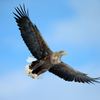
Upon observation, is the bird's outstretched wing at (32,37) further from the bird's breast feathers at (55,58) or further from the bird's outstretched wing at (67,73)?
the bird's outstretched wing at (67,73)

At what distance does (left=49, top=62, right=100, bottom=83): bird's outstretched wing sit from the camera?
1244 centimetres

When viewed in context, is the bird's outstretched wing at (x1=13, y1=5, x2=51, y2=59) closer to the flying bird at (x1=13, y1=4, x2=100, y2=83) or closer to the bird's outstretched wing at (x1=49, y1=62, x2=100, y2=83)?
the flying bird at (x1=13, y1=4, x2=100, y2=83)

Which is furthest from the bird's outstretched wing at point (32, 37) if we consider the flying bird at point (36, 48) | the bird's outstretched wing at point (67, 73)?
the bird's outstretched wing at point (67, 73)

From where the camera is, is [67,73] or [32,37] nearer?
[32,37]

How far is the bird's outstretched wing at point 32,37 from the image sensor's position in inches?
442

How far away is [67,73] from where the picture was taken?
41.1 ft

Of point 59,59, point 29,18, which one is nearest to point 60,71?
point 59,59

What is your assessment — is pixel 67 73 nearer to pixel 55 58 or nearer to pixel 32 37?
pixel 55 58

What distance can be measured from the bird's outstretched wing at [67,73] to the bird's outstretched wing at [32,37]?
1426mm

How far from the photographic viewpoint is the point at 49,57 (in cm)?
1128

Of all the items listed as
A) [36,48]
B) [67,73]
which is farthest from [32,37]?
[67,73]

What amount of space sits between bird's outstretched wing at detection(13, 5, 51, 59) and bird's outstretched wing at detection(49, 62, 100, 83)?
1.43 metres

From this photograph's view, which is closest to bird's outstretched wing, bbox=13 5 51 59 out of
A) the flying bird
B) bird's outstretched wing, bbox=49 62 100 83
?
the flying bird

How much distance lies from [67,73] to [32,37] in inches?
105
